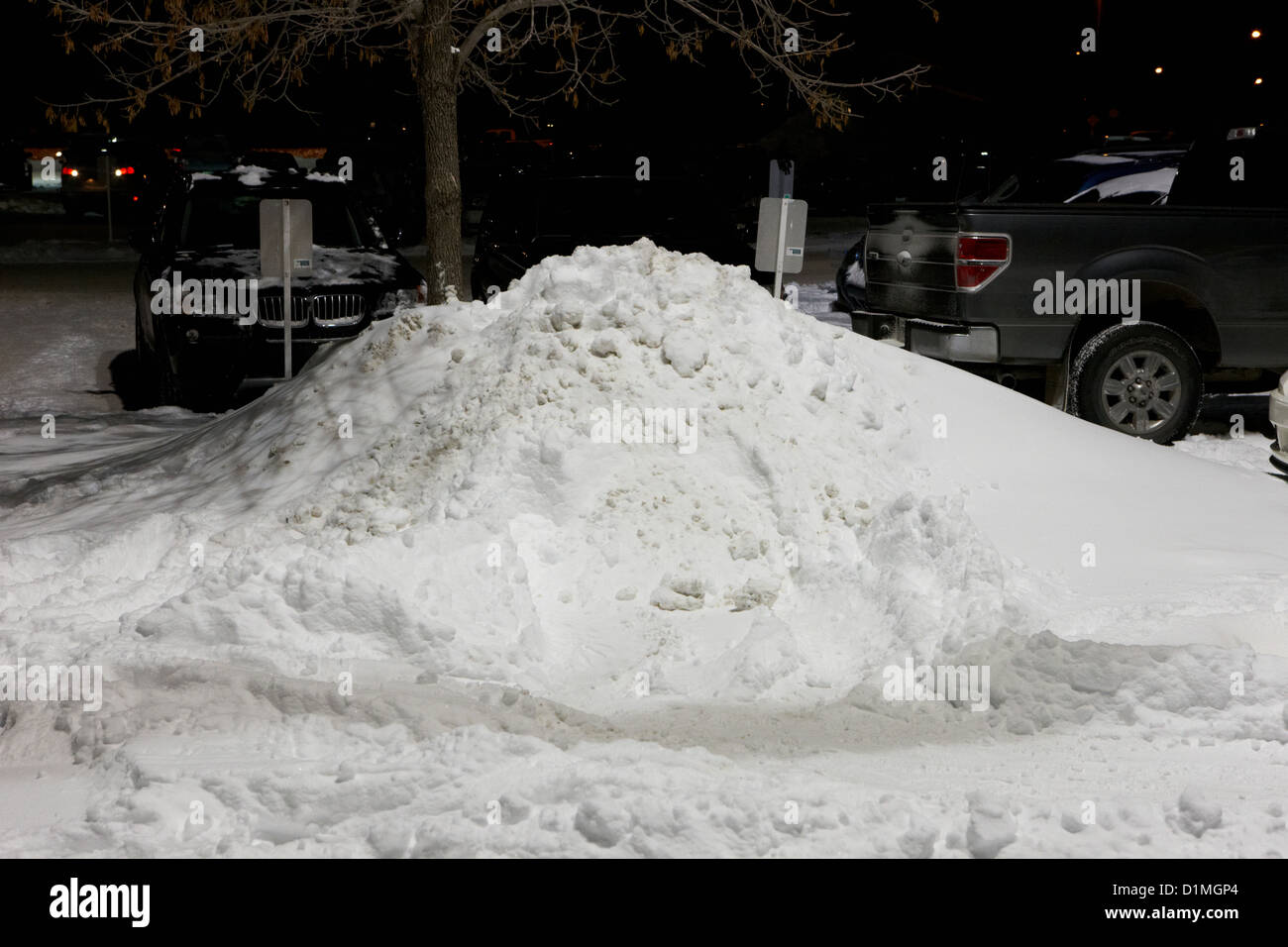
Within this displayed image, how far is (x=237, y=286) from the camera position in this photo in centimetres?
1083

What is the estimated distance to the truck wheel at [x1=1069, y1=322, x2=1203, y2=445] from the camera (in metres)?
9.71

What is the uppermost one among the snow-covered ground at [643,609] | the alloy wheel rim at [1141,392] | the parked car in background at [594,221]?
the parked car in background at [594,221]

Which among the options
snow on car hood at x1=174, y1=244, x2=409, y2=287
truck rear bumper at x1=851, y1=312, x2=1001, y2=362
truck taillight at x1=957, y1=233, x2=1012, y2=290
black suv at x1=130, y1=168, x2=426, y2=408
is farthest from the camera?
snow on car hood at x1=174, y1=244, x2=409, y2=287

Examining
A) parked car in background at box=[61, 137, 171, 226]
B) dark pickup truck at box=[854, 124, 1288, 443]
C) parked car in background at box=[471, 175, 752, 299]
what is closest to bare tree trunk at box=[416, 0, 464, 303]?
parked car in background at box=[471, 175, 752, 299]

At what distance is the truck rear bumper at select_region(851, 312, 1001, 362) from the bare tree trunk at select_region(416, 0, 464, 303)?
3.24 meters

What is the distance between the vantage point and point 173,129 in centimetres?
4138

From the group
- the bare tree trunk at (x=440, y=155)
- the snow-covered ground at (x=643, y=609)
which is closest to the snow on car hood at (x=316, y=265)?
the bare tree trunk at (x=440, y=155)

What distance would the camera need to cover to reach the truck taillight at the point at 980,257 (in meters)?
9.42

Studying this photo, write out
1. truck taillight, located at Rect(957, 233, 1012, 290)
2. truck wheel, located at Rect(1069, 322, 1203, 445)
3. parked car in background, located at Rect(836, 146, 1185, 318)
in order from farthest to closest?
parked car in background, located at Rect(836, 146, 1185, 318), truck wheel, located at Rect(1069, 322, 1203, 445), truck taillight, located at Rect(957, 233, 1012, 290)

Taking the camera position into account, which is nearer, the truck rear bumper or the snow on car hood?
the truck rear bumper

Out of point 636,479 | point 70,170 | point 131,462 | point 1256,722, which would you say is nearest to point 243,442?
point 131,462

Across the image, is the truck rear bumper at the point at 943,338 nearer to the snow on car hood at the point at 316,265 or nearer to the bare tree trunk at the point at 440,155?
the bare tree trunk at the point at 440,155

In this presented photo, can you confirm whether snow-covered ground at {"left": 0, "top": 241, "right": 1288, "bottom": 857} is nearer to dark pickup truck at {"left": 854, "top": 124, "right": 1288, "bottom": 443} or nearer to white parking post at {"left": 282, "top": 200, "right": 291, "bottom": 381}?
dark pickup truck at {"left": 854, "top": 124, "right": 1288, "bottom": 443}
